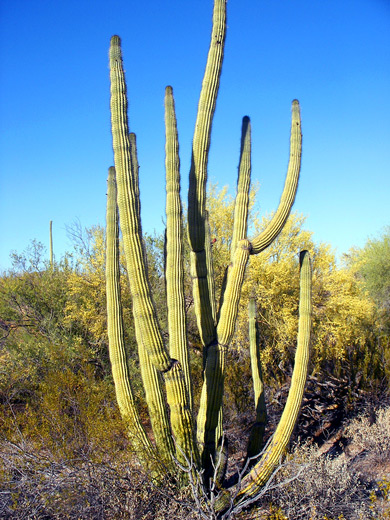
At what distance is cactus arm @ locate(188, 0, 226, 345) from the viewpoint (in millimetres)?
4922

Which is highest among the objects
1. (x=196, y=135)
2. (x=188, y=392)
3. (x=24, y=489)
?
(x=196, y=135)

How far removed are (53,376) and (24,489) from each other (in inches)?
90.4

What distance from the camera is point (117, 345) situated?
18.3 feet

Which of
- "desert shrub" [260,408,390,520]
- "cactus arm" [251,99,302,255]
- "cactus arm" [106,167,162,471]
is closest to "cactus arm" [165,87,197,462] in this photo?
"cactus arm" [106,167,162,471]

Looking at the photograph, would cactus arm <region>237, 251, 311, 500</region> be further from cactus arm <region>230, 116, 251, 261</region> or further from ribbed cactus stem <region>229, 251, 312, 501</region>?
cactus arm <region>230, 116, 251, 261</region>

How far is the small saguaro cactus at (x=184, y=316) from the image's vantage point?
Answer: 449 cm

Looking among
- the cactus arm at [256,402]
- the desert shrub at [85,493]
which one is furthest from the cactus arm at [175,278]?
the cactus arm at [256,402]

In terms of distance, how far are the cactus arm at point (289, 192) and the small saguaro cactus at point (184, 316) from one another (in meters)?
0.01

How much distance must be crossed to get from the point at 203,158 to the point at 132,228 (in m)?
1.13

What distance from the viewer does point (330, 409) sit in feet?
30.6

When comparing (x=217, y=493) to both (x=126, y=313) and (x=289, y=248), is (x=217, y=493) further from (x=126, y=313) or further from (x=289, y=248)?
(x=289, y=248)

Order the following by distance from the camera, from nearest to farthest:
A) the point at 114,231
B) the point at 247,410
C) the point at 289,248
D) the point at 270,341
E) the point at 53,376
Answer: the point at 114,231 < the point at 53,376 < the point at 247,410 < the point at 270,341 < the point at 289,248

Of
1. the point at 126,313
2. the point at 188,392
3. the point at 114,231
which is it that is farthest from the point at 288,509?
the point at 126,313

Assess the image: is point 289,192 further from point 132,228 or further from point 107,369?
point 107,369
